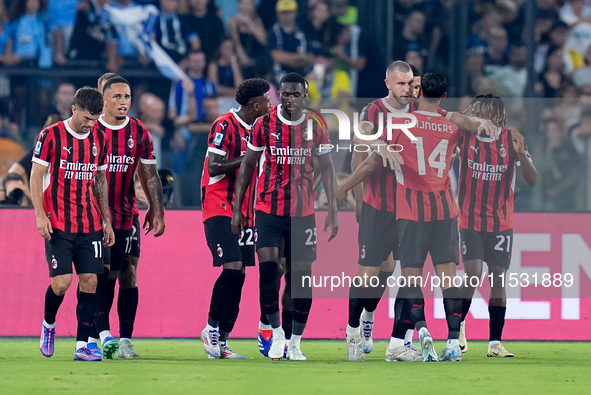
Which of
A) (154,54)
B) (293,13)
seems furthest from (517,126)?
(154,54)

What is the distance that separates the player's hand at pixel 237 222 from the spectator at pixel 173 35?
5010 millimetres

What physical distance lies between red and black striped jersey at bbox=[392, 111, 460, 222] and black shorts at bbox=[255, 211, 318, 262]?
69 centimetres

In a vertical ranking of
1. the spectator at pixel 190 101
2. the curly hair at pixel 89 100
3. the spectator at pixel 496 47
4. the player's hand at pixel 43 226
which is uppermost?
the spectator at pixel 496 47

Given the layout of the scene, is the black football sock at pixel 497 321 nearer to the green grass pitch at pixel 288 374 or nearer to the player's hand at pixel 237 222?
the green grass pitch at pixel 288 374

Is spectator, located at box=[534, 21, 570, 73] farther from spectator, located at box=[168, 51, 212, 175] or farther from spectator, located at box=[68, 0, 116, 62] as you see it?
spectator, located at box=[68, 0, 116, 62]

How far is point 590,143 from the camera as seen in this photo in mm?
11492

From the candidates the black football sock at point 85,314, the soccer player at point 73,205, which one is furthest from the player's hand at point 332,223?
the black football sock at point 85,314

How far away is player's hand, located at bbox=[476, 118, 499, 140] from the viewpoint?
8.18 meters

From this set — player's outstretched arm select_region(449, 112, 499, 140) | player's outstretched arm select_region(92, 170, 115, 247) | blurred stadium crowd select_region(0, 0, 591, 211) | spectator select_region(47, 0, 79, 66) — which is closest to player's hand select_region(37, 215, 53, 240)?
player's outstretched arm select_region(92, 170, 115, 247)

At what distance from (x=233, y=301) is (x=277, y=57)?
501 centimetres

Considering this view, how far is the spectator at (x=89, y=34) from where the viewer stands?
12.0 meters

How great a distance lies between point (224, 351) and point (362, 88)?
5140mm

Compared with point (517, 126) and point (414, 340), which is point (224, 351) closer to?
point (414, 340)

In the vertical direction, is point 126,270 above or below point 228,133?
below
